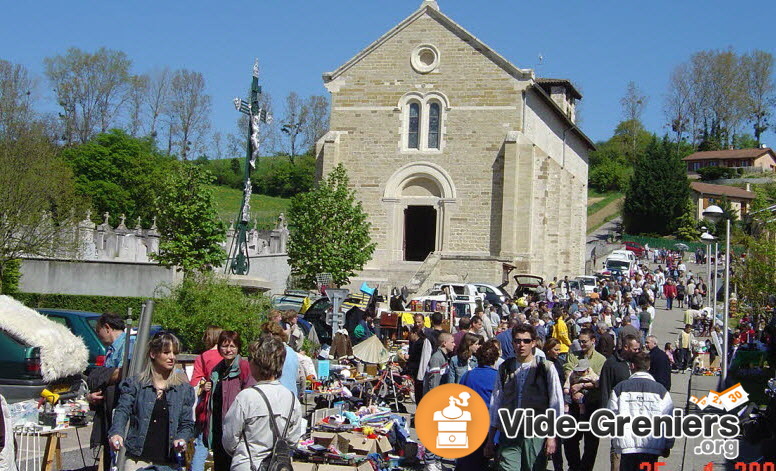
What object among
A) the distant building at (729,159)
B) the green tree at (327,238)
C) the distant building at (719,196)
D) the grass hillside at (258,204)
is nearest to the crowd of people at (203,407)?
the green tree at (327,238)

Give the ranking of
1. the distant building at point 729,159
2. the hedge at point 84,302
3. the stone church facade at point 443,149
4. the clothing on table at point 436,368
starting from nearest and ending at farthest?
1. the clothing on table at point 436,368
2. the hedge at point 84,302
3. the stone church facade at point 443,149
4. the distant building at point 729,159

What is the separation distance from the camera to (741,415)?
10.3m

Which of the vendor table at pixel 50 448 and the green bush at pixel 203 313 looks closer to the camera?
the vendor table at pixel 50 448

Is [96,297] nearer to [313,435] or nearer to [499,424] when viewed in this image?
[313,435]

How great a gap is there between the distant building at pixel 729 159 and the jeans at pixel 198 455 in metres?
88.4

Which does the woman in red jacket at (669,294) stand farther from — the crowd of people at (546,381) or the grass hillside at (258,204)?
the grass hillside at (258,204)

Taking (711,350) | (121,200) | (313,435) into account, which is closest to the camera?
(313,435)

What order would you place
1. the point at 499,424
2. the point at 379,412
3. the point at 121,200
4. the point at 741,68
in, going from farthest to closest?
the point at 741,68 < the point at 121,200 < the point at 379,412 < the point at 499,424

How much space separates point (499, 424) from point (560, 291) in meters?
28.7

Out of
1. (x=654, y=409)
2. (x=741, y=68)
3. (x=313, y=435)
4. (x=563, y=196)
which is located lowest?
(x=313, y=435)

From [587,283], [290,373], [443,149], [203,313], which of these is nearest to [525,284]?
[587,283]

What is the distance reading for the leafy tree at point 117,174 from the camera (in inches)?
2227

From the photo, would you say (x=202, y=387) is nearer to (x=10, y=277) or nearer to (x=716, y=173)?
(x=10, y=277)

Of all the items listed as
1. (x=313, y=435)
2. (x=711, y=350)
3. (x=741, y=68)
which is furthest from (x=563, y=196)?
(x=741, y=68)
